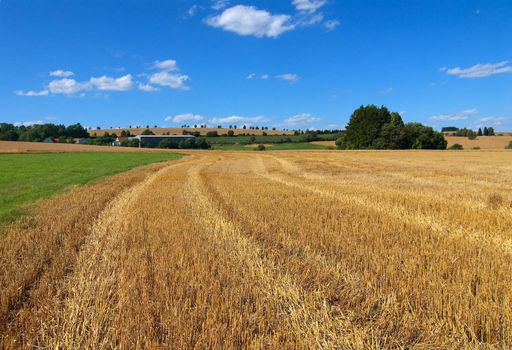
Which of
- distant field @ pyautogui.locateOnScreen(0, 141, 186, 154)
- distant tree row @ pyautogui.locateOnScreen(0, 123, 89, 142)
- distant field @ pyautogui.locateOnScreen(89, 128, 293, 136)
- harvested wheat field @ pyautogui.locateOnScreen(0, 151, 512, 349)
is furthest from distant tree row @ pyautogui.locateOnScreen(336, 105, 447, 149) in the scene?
distant tree row @ pyautogui.locateOnScreen(0, 123, 89, 142)

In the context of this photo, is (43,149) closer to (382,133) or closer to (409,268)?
(382,133)

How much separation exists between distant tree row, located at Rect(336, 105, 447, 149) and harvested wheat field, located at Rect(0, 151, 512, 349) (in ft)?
283

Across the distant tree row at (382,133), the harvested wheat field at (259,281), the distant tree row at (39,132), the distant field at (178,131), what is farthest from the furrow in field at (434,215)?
the distant field at (178,131)

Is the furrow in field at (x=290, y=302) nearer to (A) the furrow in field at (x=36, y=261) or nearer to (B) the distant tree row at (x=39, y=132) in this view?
(A) the furrow in field at (x=36, y=261)

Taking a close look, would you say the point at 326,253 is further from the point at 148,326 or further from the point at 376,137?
the point at 376,137

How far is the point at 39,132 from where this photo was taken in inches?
5251

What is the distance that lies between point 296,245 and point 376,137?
303ft

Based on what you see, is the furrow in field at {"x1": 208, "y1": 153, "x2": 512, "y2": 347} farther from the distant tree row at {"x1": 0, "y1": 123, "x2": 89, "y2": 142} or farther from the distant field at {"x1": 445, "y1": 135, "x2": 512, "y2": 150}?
the distant tree row at {"x1": 0, "y1": 123, "x2": 89, "y2": 142}

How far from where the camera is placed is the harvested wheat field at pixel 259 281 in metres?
3.48

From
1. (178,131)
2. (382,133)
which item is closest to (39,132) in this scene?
(178,131)

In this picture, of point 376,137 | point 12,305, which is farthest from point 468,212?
point 376,137

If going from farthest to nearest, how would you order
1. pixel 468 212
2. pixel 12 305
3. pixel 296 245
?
1. pixel 468 212
2. pixel 296 245
3. pixel 12 305

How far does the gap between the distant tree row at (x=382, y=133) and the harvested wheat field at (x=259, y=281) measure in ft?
283

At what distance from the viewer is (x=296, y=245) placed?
636cm
